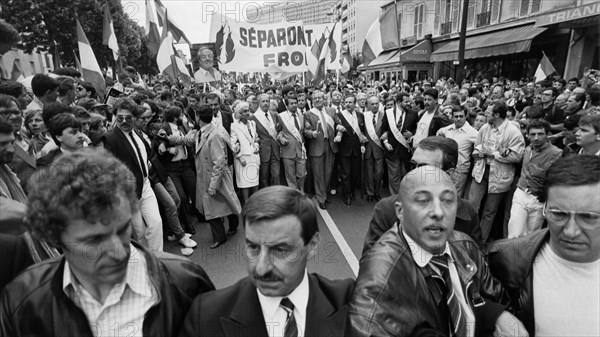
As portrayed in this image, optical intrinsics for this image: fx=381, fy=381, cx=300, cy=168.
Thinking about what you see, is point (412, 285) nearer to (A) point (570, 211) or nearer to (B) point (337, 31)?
(A) point (570, 211)

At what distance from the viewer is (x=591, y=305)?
1493 mm

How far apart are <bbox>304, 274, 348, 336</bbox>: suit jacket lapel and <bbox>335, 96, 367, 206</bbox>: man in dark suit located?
5.22 m

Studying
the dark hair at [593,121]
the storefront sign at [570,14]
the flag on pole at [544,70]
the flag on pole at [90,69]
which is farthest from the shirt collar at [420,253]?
the storefront sign at [570,14]

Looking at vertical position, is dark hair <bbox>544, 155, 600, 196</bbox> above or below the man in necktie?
Result: above

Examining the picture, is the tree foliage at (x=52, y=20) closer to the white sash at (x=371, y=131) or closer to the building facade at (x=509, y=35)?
the building facade at (x=509, y=35)

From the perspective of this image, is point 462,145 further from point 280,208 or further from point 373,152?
point 280,208

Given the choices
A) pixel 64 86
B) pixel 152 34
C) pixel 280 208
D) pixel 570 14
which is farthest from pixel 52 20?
pixel 280 208

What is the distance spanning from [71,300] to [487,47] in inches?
776

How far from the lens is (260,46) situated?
9.04m

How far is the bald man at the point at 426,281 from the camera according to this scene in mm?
1339

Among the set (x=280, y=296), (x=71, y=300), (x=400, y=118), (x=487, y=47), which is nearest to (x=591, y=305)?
(x=280, y=296)

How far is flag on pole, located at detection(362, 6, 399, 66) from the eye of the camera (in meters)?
9.77

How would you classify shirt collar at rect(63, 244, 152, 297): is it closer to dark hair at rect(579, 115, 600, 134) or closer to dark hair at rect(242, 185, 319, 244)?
dark hair at rect(242, 185, 319, 244)

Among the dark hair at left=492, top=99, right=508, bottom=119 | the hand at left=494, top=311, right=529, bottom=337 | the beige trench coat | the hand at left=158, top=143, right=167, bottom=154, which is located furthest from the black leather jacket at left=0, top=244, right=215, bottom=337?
the dark hair at left=492, top=99, right=508, bottom=119
